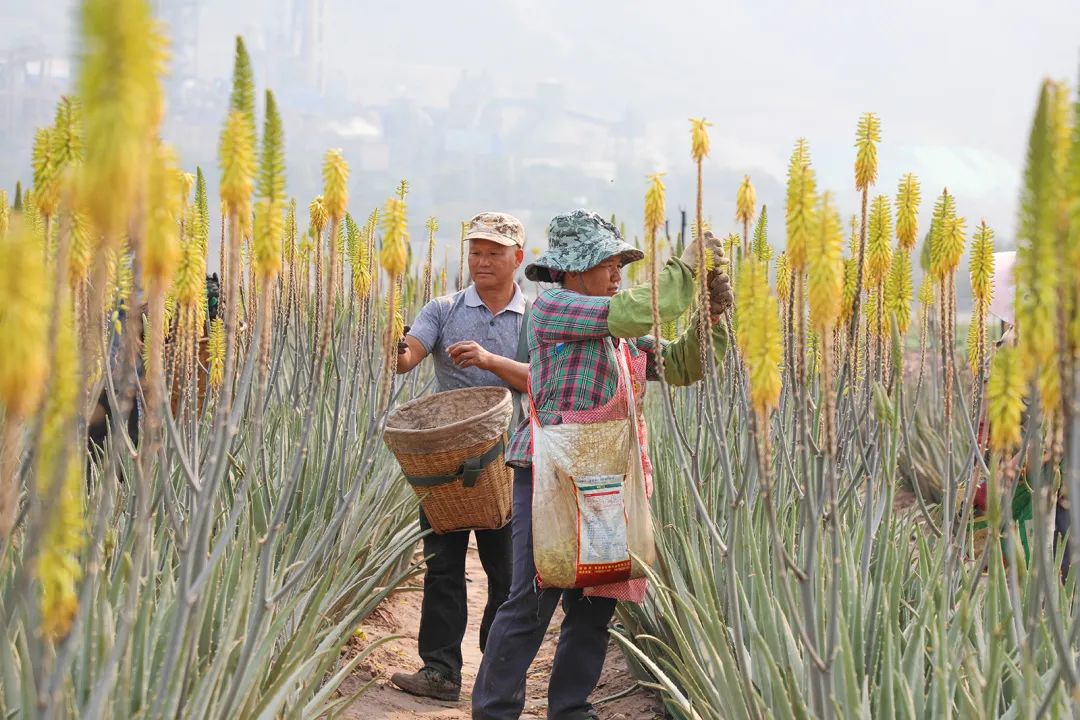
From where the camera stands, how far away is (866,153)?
2.17 meters

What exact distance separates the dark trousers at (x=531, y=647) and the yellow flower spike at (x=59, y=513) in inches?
61.7

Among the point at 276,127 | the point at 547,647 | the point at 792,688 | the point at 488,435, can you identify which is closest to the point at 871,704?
the point at 792,688

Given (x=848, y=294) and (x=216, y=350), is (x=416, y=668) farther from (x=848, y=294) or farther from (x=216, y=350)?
(x=848, y=294)

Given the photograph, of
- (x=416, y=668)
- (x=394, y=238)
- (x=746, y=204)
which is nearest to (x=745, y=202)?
(x=746, y=204)

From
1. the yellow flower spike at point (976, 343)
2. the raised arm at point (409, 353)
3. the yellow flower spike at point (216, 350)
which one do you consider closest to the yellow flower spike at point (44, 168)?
the yellow flower spike at point (216, 350)

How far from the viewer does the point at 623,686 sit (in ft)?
11.0

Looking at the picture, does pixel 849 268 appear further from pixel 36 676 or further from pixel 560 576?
pixel 36 676

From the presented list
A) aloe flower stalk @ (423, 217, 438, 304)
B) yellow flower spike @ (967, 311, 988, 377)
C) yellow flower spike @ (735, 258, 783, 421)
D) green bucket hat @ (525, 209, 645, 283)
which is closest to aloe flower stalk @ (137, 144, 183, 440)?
yellow flower spike @ (735, 258, 783, 421)

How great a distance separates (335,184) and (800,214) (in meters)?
0.79

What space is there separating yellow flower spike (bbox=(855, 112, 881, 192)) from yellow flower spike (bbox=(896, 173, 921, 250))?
0.97ft

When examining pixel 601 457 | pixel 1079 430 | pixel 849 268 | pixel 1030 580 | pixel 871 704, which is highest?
pixel 849 268

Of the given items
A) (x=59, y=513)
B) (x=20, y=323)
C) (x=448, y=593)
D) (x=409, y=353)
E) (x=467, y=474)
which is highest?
(x=20, y=323)

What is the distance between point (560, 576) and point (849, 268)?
40.2 inches

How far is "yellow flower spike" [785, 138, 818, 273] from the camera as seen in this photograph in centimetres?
149
